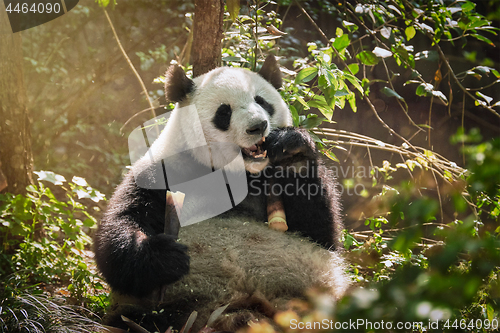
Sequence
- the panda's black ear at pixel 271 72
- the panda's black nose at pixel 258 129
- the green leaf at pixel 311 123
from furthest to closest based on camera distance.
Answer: the green leaf at pixel 311 123 → the panda's black ear at pixel 271 72 → the panda's black nose at pixel 258 129

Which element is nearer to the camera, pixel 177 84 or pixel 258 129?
pixel 258 129

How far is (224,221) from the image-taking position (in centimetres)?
252

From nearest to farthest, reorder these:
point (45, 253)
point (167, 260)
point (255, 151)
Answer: point (167, 260) → point (255, 151) → point (45, 253)

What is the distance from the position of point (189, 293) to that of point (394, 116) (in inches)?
171

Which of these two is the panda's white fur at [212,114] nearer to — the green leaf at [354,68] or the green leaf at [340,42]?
the green leaf at [340,42]

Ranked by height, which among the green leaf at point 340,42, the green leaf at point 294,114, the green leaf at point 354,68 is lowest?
the green leaf at point 294,114

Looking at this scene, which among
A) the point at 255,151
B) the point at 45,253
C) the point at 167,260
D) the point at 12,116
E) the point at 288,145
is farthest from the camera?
the point at 12,116

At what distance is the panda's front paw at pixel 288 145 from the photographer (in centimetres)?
236

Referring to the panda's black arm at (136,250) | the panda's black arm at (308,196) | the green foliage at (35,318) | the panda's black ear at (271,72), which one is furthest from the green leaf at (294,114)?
the green foliage at (35,318)

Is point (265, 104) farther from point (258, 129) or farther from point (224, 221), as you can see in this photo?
point (224, 221)

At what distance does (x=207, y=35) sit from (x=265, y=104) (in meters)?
0.94

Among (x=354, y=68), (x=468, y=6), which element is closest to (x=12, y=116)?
(x=354, y=68)

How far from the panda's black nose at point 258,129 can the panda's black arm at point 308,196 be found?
100 mm

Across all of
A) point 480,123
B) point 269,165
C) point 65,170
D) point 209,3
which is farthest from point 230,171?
point 480,123
